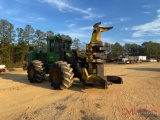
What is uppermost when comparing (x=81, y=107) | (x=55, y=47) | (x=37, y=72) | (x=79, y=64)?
(x=55, y=47)

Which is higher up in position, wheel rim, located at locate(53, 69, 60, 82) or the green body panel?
the green body panel

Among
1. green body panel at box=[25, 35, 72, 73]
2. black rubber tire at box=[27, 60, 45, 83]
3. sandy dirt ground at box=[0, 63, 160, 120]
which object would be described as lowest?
sandy dirt ground at box=[0, 63, 160, 120]

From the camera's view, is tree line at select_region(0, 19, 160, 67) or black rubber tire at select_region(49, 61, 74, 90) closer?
black rubber tire at select_region(49, 61, 74, 90)

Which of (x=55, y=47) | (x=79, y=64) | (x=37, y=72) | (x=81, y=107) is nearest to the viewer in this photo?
(x=81, y=107)

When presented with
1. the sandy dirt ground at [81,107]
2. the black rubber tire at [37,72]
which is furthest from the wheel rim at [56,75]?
the black rubber tire at [37,72]

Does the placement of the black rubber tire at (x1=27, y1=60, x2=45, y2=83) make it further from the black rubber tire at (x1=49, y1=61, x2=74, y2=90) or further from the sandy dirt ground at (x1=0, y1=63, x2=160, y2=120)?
the sandy dirt ground at (x1=0, y1=63, x2=160, y2=120)

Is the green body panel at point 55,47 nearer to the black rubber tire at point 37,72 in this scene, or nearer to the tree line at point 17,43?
the black rubber tire at point 37,72

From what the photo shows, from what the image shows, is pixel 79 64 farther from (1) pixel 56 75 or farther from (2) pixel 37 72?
(2) pixel 37 72

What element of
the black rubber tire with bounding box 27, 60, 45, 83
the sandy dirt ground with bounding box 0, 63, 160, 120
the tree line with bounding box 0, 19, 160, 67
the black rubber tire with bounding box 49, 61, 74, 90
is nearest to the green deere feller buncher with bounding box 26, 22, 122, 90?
the black rubber tire with bounding box 49, 61, 74, 90

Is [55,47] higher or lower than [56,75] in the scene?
higher

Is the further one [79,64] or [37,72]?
[37,72]

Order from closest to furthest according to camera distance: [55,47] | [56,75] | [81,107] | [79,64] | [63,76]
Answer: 1. [81,107]
2. [63,76]
3. [56,75]
4. [79,64]
5. [55,47]

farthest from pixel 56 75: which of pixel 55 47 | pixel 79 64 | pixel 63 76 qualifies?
pixel 55 47

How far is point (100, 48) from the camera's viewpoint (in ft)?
32.4
